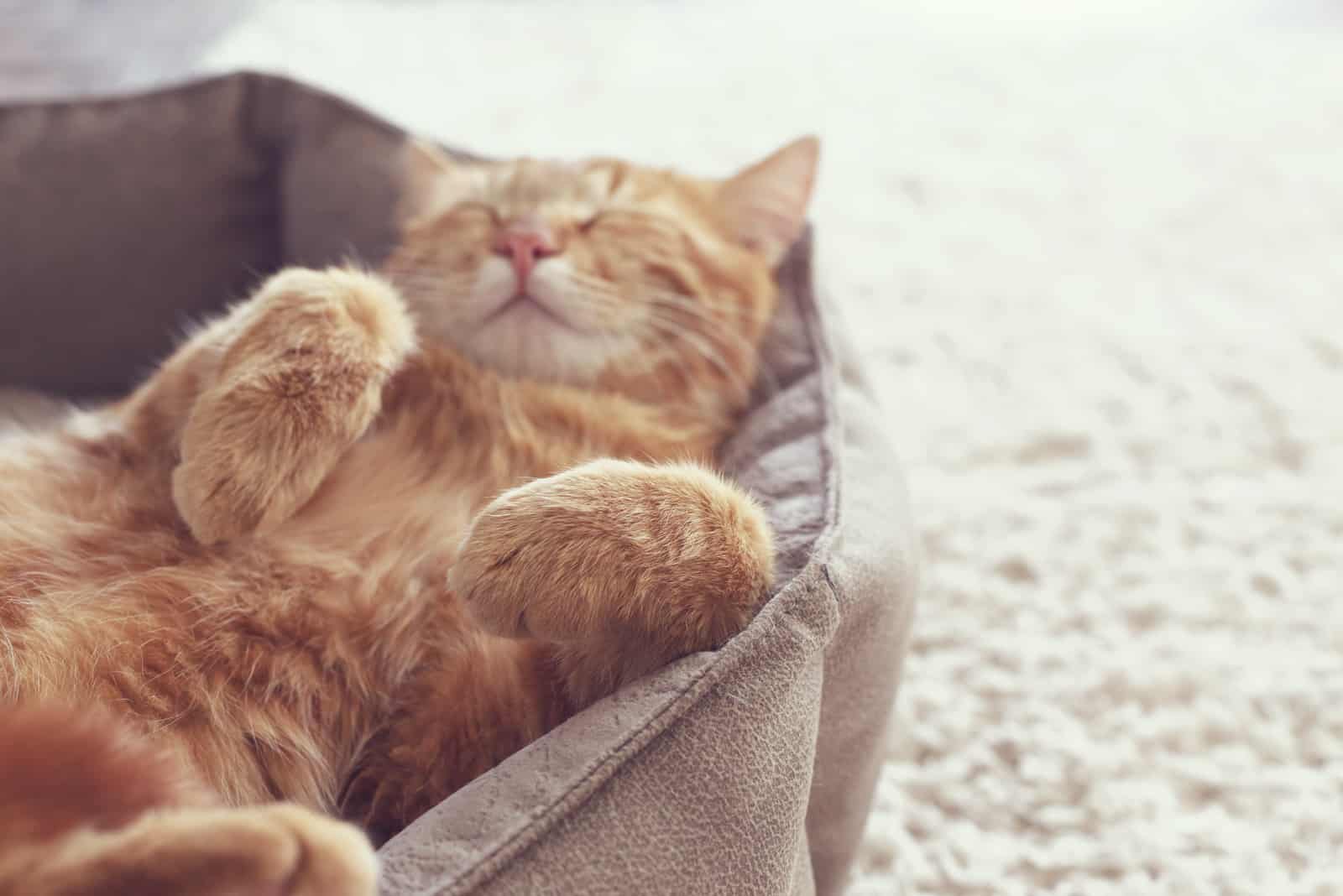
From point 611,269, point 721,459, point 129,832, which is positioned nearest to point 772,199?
point 611,269

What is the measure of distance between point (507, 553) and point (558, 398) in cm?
38

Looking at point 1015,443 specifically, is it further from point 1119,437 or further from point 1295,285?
point 1295,285

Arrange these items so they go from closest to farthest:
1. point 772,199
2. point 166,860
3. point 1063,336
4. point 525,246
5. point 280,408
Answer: point 166,860 → point 280,408 → point 525,246 → point 772,199 → point 1063,336

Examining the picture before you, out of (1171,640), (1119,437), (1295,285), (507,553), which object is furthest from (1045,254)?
(507,553)

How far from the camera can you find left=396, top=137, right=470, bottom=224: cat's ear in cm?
156

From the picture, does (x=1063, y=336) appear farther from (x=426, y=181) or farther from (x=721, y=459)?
(x=426, y=181)

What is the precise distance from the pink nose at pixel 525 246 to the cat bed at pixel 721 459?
309 mm

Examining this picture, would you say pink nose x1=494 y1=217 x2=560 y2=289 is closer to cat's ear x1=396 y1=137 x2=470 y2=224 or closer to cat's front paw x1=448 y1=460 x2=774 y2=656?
cat's ear x1=396 y1=137 x2=470 y2=224

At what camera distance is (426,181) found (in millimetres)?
1608

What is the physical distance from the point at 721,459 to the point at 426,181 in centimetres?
63

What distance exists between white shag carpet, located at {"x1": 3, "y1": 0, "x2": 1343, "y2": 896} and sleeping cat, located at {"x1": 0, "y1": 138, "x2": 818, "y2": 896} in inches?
21.4

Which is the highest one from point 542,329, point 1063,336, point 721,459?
point 542,329

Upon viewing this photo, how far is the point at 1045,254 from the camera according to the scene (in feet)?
8.13

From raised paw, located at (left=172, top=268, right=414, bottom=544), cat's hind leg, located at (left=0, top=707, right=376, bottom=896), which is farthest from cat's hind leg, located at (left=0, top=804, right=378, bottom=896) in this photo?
raised paw, located at (left=172, top=268, right=414, bottom=544)
